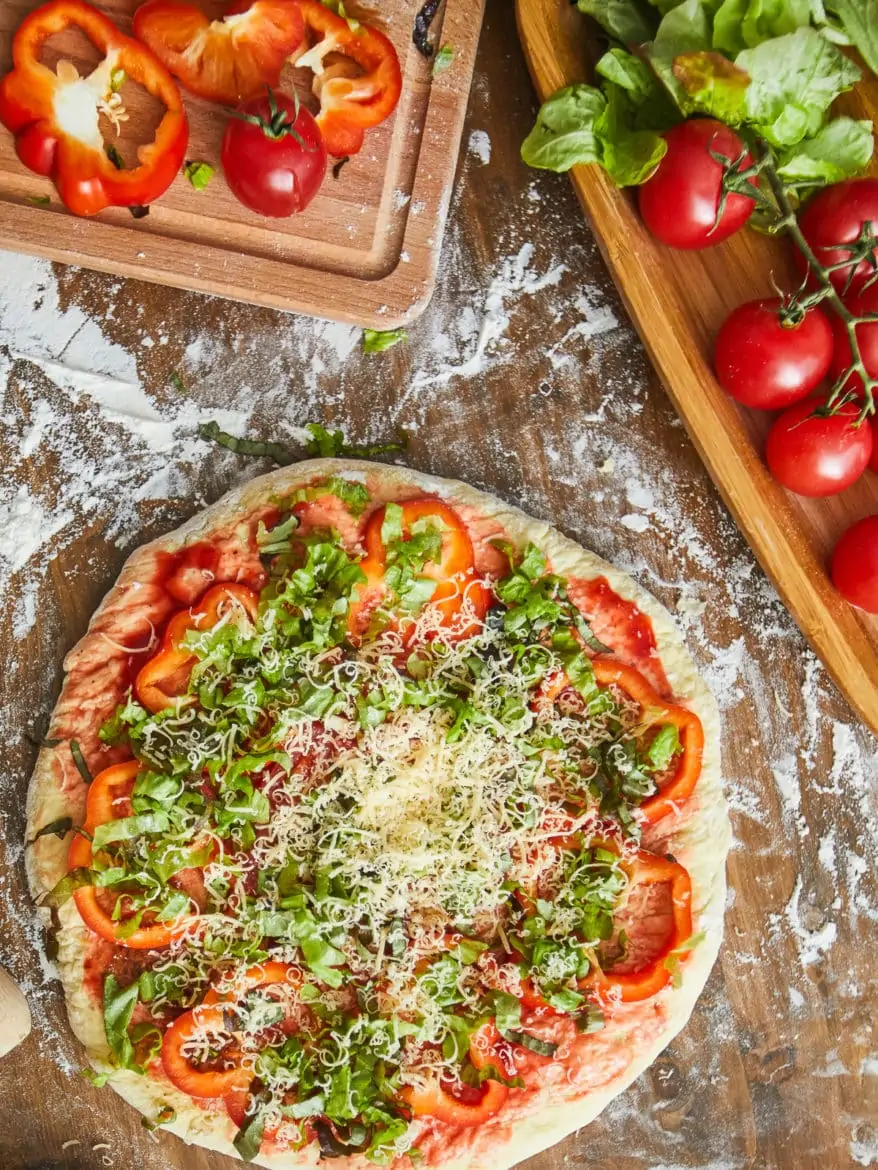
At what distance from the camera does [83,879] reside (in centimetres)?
311

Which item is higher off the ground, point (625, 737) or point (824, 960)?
point (625, 737)

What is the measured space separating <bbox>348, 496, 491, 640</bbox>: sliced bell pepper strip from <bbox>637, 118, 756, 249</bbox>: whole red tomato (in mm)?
1146

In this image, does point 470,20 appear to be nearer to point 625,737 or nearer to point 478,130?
point 478,130

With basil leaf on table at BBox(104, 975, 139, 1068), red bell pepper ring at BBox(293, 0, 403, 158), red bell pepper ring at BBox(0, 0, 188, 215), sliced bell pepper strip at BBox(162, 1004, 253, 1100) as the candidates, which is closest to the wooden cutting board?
red bell pepper ring at BBox(293, 0, 403, 158)

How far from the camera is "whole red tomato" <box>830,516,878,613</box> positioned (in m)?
3.23

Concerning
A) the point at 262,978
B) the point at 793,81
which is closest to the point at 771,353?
the point at 793,81

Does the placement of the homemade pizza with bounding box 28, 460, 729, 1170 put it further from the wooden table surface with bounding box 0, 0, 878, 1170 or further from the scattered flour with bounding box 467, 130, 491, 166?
the scattered flour with bounding box 467, 130, 491, 166

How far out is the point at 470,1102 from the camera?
318 centimetres

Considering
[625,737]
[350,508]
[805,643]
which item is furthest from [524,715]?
[805,643]

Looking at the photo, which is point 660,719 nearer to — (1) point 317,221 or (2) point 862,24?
(1) point 317,221

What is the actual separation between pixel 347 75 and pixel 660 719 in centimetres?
226

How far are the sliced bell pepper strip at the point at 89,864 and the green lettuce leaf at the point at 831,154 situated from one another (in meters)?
2.77

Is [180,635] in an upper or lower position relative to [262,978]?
upper

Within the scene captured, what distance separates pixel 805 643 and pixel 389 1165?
2.19 meters
